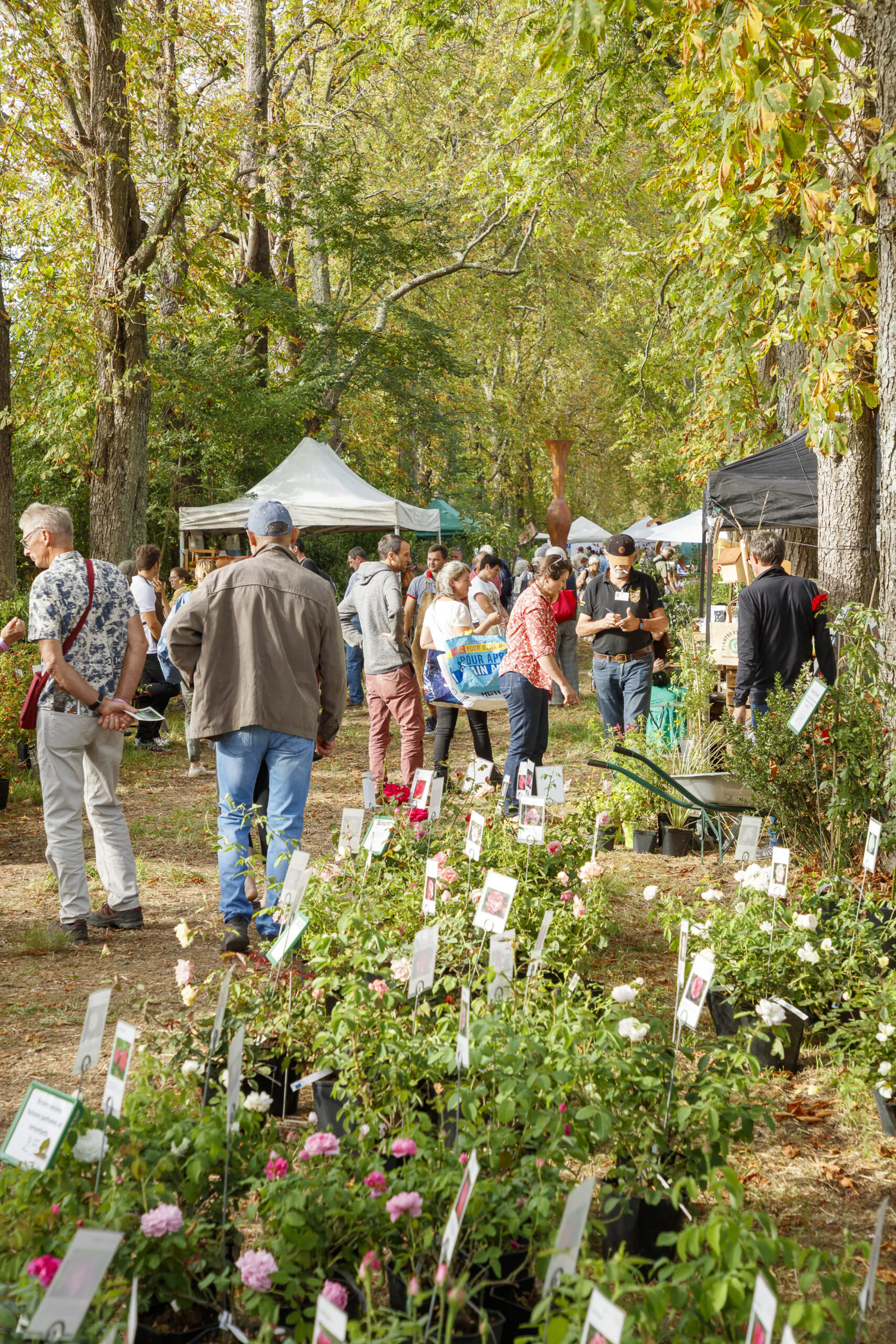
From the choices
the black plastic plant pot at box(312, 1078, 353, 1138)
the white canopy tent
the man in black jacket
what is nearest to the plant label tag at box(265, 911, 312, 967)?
the black plastic plant pot at box(312, 1078, 353, 1138)

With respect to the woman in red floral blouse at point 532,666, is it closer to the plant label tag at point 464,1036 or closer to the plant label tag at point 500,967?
the plant label tag at point 500,967

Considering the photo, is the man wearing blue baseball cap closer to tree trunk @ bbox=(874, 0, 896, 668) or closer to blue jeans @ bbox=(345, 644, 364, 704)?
tree trunk @ bbox=(874, 0, 896, 668)

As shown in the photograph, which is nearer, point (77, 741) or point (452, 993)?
point (452, 993)

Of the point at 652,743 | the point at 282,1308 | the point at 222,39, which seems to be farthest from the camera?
the point at 222,39

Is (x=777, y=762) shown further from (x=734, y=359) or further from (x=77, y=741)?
(x=734, y=359)

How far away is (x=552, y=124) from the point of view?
420 inches

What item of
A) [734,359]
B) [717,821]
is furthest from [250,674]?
[734,359]

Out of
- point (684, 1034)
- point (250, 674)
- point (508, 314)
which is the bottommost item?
point (684, 1034)

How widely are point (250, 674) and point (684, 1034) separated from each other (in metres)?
2.18

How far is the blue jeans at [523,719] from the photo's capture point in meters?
6.71

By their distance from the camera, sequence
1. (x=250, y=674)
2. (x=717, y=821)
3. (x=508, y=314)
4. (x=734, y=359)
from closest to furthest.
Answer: (x=250, y=674), (x=717, y=821), (x=734, y=359), (x=508, y=314)

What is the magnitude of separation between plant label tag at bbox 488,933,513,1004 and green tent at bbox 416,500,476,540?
63.7 ft

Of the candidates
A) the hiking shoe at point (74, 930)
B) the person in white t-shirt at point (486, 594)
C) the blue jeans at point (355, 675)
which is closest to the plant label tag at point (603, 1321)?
the hiking shoe at point (74, 930)

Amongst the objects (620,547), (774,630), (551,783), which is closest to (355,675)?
(620,547)
